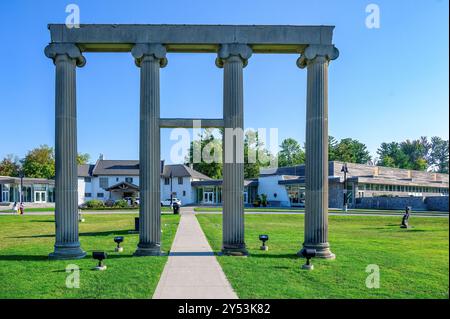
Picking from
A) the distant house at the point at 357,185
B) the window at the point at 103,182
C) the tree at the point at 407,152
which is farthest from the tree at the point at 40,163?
the tree at the point at 407,152

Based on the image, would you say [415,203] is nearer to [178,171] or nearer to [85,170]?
[178,171]

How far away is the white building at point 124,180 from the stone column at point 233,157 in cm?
4827

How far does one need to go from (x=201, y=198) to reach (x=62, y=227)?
51001 millimetres

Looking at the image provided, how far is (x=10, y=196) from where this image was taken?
57.5 metres

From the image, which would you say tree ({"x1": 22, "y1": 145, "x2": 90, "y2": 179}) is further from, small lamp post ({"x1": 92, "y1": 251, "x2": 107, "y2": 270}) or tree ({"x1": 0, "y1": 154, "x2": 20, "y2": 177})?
small lamp post ({"x1": 92, "y1": 251, "x2": 107, "y2": 270})

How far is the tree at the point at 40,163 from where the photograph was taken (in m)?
75.7

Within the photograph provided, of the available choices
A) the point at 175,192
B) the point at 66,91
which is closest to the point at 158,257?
the point at 66,91

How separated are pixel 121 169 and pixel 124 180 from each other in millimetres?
2525

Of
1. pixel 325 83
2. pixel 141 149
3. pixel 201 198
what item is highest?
pixel 325 83

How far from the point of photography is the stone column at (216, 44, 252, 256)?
12312mm

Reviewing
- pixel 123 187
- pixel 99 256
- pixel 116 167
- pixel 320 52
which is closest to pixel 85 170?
pixel 116 167

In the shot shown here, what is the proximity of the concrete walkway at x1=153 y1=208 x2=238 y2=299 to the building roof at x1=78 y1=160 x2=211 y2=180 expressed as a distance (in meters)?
48.2

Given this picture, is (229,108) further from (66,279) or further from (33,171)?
(33,171)

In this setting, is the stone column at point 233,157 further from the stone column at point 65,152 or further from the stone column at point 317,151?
the stone column at point 65,152
